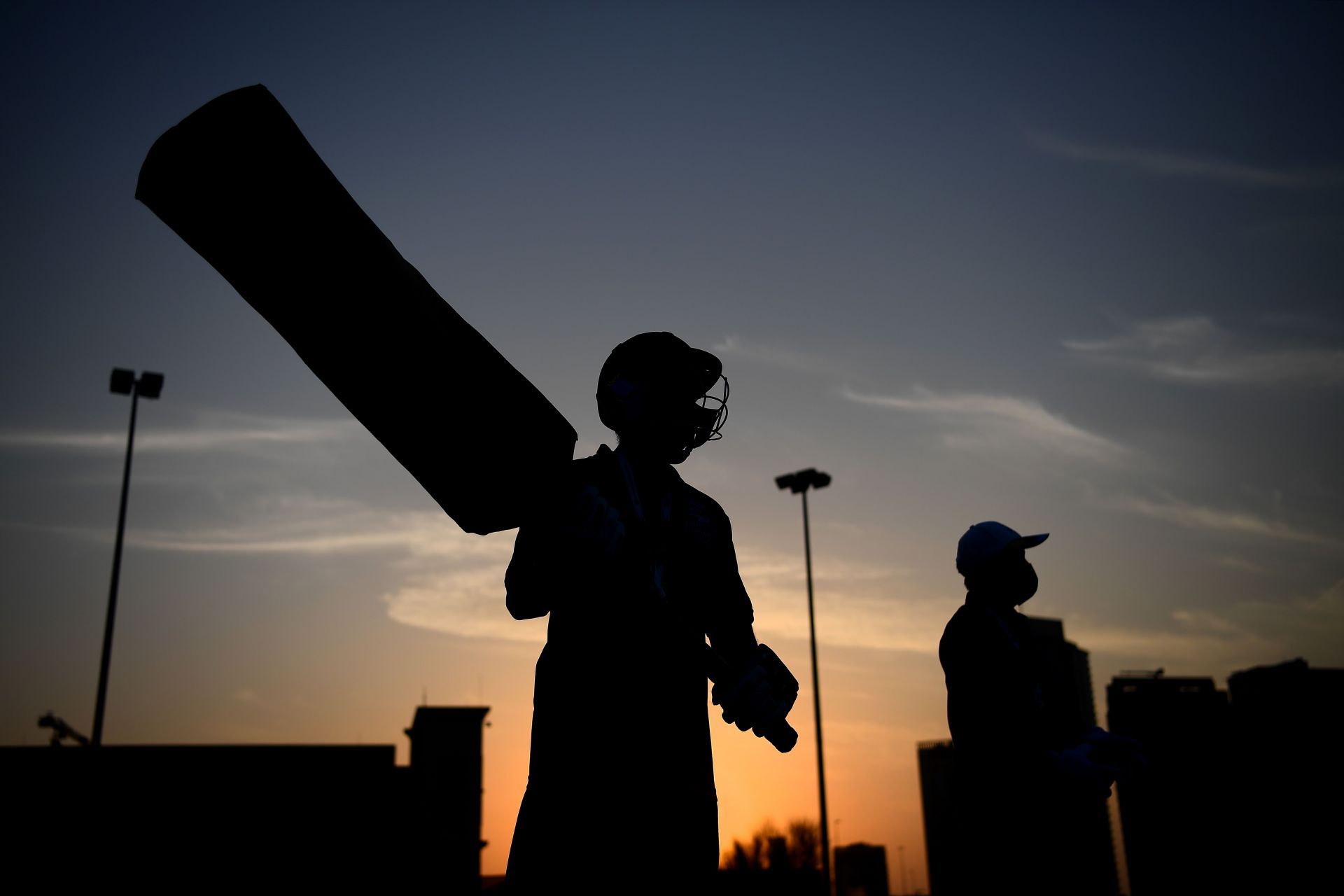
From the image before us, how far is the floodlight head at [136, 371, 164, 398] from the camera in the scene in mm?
28125

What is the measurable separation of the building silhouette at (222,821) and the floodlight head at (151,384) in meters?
12.2

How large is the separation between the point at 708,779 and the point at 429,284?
5.50 ft

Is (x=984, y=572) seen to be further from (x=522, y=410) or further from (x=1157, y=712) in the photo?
(x=1157, y=712)

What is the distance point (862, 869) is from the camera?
14612 cm

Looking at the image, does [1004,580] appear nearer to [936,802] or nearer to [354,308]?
[354,308]

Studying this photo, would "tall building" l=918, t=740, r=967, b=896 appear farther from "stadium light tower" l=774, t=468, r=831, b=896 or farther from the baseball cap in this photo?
the baseball cap

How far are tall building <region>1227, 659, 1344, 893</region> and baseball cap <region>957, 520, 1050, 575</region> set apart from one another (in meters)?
49.3

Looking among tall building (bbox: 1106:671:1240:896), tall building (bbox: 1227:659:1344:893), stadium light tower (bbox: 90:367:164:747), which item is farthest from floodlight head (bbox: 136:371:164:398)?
tall building (bbox: 1227:659:1344:893)

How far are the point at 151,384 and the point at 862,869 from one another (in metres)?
147

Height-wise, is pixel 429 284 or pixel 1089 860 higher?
pixel 429 284

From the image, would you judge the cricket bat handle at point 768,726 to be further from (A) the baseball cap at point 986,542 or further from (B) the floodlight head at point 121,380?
(B) the floodlight head at point 121,380

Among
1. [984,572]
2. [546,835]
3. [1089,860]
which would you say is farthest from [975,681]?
[546,835]

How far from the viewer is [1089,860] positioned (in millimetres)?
4805

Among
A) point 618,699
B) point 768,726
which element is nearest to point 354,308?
point 618,699
